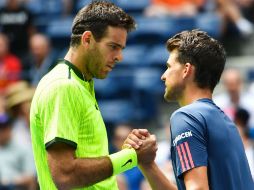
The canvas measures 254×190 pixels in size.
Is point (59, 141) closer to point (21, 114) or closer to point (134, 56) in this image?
point (21, 114)

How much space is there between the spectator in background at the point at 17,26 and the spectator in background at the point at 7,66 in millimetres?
287

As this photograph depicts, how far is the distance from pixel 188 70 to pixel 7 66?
6.55 metres

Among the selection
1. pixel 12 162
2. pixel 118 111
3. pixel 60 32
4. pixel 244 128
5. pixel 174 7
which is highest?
pixel 174 7

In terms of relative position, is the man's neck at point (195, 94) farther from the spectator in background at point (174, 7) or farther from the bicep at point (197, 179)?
the spectator in background at point (174, 7)

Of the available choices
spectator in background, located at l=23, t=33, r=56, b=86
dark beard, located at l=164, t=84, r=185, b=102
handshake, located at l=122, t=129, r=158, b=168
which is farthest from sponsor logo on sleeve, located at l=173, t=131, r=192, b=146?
spectator in background, located at l=23, t=33, r=56, b=86

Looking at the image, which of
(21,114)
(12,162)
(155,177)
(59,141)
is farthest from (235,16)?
(59,141)

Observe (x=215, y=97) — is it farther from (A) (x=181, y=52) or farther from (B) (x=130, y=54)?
(A) (x=181, y=52)

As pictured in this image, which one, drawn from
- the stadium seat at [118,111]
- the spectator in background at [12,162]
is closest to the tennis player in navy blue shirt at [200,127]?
the spectator in background at [12,162]

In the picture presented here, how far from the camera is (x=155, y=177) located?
4746 millimetres

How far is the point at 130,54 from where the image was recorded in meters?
10.7

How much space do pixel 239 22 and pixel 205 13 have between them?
496 mm

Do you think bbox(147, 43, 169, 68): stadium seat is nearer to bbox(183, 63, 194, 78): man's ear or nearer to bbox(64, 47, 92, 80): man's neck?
bbox(64, 47, 92, 80): man's neck

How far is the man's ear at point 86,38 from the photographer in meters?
4.41

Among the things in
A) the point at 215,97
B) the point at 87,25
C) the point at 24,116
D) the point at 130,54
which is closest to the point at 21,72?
the point at 130,54
